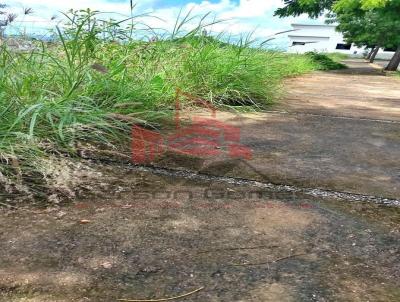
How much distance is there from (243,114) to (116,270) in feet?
6.67

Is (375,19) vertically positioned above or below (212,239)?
above

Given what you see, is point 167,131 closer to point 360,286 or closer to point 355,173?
point 355,173

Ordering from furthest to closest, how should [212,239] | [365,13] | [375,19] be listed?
[375,19] < [365,13] < [212,239]

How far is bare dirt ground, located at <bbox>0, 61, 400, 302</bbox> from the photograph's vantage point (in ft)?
2.83

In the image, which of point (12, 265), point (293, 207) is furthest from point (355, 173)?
point (12, 265)

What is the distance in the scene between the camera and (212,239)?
1065 mm

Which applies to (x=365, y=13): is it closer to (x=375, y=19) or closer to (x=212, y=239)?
(x=375, y=19)

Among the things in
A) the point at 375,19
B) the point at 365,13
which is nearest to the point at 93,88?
the point at 365,13

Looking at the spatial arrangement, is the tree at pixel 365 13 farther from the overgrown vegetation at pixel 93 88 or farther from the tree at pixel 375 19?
the overgrown vegetation at pixel 93 88

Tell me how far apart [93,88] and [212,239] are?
1.26m

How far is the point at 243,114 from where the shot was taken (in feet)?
9.29

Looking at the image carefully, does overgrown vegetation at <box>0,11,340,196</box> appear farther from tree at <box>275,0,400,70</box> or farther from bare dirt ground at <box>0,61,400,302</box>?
tree at <box>275,0,400,70</box>

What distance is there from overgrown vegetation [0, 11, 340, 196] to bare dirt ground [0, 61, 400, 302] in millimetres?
234

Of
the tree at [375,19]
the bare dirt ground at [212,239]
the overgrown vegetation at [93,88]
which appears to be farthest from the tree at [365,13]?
the bare dirt ground at [212,239]
